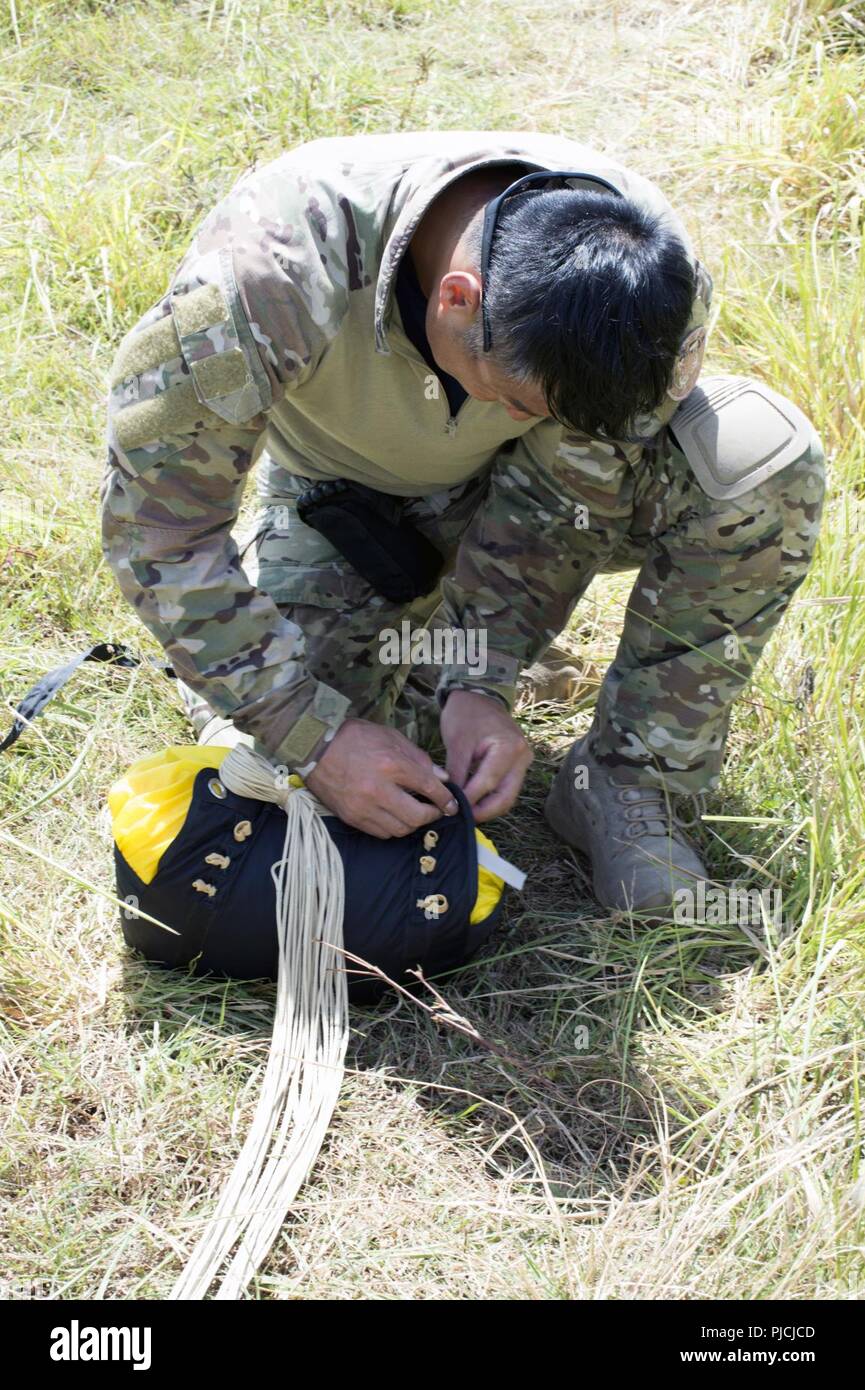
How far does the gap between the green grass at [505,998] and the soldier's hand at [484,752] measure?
260mm

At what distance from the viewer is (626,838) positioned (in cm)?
233

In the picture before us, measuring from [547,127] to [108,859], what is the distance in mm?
3213

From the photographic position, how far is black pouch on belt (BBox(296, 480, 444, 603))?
251 cm

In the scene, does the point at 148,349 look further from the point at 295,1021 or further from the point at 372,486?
the point at 295,1021

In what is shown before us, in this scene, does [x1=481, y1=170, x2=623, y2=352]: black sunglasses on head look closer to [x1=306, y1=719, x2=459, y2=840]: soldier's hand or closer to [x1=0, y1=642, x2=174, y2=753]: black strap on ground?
[x1=306, y1=719, x2=459, y2=840]: soldier's hand

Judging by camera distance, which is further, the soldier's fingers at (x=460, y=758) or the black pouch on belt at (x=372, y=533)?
the black pouch on belt at (x=372, y=533)

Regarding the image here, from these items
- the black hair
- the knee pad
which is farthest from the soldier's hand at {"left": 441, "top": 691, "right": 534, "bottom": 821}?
the black hair

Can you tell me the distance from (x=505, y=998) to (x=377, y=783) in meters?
0.44

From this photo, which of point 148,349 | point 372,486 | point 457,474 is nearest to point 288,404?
point 372,486

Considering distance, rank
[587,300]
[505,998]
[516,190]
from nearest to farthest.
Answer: [587,300], [516,190], [505,998]

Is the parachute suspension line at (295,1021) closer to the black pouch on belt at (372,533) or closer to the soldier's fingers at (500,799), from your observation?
the soldier's fingers at (500,799)

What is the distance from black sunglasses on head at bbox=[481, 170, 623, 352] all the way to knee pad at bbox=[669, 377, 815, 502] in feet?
1.58

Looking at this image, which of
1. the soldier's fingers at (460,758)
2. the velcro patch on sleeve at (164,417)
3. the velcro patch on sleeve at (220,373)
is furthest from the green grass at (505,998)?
the velcro patch on sleeve at (220,373)

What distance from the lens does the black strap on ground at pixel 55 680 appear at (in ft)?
8.23
